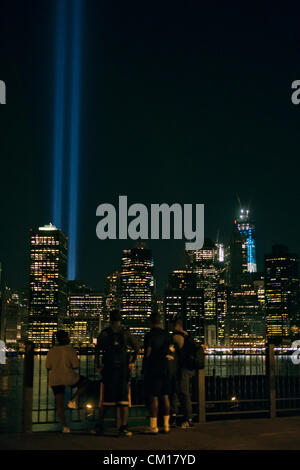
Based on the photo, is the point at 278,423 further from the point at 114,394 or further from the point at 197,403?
the point at 114,394

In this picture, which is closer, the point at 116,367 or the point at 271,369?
the point at 116,367

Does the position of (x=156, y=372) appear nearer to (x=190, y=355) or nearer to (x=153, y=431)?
(x=153, y=431)

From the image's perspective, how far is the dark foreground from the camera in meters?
8.28

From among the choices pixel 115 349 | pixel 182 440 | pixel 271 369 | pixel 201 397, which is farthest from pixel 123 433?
pixel 271 369

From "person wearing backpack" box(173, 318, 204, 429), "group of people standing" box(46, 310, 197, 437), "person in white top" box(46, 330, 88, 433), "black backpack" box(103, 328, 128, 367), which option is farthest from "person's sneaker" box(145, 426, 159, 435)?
"person in white top" box(46, 330, 88, 433)

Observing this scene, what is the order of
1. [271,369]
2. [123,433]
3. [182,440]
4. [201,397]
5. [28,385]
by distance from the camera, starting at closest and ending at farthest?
[182,440] → [123,433] → [28,385] → [201,397] → [271,369]

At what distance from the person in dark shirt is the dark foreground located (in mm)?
362

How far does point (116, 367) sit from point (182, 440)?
1.48 m

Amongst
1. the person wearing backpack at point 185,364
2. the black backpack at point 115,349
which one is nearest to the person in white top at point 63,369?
the black backpack at point 115,349

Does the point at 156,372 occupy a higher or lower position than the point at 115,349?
lower

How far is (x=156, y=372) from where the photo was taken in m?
9.38

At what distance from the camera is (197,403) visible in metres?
10.9

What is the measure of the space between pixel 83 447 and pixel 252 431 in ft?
9.95

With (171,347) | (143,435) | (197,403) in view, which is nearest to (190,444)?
(143,435)
